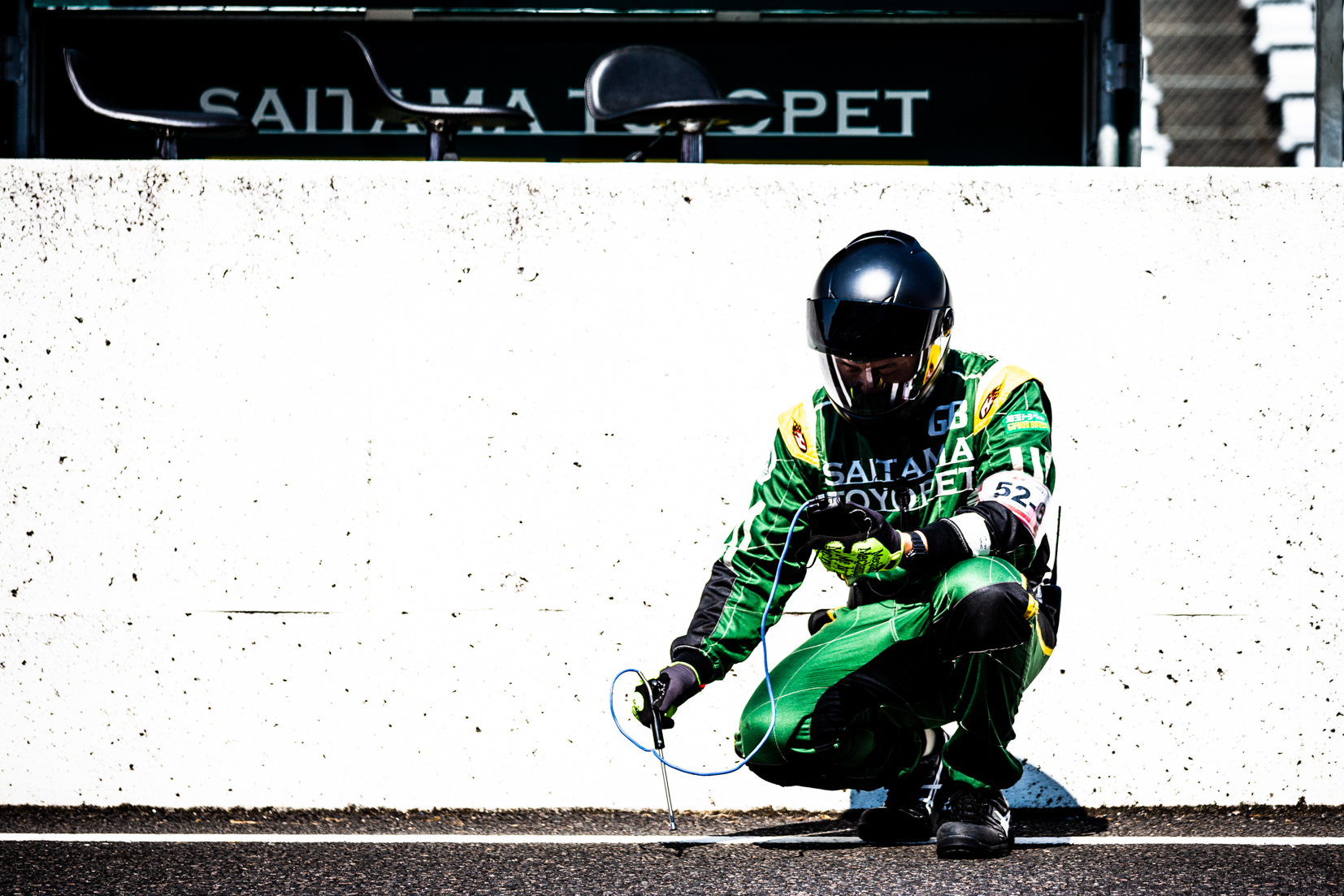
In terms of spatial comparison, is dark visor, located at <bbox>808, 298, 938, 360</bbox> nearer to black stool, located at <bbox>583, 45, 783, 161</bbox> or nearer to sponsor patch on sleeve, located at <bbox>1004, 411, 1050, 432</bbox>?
sponsor patch on sleeve, located at <bbox>1004, 411, 1050, 432</bbox>

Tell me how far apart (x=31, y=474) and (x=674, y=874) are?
7.34ft

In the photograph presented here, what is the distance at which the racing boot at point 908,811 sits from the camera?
3564mm

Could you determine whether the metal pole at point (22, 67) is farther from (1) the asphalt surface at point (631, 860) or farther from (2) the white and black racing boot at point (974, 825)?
(2) the white and black racing boot at point (974, 825)

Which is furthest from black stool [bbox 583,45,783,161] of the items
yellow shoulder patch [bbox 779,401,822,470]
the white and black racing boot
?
the white and black racing boot

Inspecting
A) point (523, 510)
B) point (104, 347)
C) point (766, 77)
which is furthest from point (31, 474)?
point (766, 77)

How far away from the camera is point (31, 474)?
4.10m

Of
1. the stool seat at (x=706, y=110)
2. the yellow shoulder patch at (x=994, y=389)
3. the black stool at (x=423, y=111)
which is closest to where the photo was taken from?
the yellow shoulder patch at (x=994, y=389)

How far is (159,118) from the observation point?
4672 millimetres

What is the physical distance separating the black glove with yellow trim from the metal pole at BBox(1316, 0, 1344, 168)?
8.20 feet

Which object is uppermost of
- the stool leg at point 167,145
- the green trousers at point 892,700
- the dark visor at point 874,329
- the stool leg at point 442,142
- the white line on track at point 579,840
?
the stool leg at point 442,142

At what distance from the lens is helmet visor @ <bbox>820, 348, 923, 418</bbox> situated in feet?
10.8

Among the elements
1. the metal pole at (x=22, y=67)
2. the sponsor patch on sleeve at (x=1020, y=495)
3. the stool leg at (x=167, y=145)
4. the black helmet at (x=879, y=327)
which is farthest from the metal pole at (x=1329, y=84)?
the metal pole at (x=22, y=67)

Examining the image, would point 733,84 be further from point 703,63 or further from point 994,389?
point 994,389

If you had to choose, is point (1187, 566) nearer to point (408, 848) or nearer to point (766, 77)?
point (408, 848)
